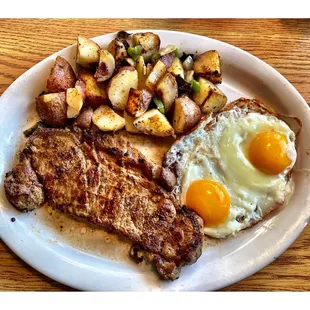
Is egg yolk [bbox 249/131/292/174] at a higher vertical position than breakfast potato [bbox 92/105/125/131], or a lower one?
lower

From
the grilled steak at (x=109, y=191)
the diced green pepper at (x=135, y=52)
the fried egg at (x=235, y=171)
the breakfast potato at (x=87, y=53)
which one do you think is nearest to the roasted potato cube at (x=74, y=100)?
the grilled steak at (x=109, y=191)

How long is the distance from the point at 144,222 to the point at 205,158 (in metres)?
0.57

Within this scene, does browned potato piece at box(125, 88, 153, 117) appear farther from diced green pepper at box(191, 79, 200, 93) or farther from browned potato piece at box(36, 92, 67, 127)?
browned potato piece at box(36, 92, 67, 127)

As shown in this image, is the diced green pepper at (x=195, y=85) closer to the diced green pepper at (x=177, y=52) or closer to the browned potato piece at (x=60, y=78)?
the diced green pepper at (x=177, y=52)

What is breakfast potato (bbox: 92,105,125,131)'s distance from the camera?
2.79 meters

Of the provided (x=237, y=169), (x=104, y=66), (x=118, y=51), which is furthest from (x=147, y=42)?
(x=237, y=169)

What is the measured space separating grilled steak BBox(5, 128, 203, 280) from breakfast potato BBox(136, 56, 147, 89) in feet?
1.31

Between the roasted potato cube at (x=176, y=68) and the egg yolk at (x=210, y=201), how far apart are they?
2.46 ft

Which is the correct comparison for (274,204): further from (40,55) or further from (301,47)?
(40,55)

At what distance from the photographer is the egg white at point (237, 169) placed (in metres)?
2.69

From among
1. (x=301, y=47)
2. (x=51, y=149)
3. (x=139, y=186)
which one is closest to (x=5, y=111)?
(x=51, y=149)

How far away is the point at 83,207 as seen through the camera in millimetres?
2625

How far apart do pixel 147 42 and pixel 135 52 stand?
5.0 inches

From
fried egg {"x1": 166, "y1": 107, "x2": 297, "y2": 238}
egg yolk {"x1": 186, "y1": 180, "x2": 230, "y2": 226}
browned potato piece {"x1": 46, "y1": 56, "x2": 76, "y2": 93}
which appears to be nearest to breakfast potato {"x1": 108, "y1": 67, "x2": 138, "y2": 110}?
browned potato piece {"x1": 46, "y1": 56, "x2": 76, "y2": 93}
